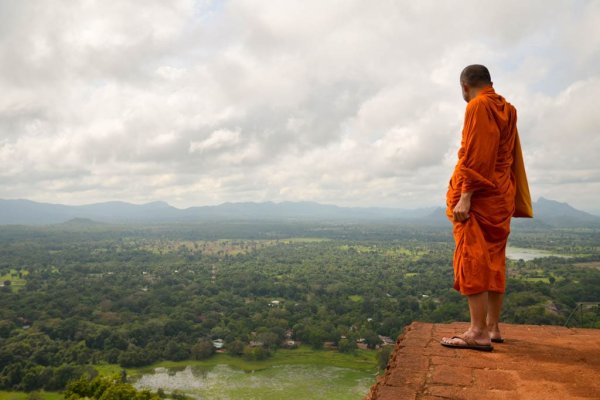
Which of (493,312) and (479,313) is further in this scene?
(493,312)

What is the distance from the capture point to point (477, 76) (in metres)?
3.71

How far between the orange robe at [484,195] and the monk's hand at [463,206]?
0.05m

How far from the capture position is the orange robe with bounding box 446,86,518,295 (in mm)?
3377

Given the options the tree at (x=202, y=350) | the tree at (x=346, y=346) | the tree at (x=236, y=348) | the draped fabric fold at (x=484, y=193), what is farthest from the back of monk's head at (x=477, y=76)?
the tree at (x=202, y=350)

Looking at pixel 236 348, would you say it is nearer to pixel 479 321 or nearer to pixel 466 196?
pixel 479 321

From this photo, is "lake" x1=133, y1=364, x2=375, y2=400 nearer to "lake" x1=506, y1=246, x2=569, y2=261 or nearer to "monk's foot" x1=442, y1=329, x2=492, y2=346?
"monk's foot" x1=442, y1=329, x2=492, y2=346

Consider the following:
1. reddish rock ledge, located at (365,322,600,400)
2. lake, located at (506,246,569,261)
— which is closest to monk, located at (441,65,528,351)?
reddish rock ledge, located at (365,322,600,400)

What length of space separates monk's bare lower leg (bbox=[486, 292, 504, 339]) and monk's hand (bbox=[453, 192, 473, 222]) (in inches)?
30.3

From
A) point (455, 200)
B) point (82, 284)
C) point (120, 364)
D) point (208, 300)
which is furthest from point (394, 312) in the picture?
point (82, 284)

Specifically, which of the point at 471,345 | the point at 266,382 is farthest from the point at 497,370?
the point at 266,382

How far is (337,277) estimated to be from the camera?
67000 millimetres

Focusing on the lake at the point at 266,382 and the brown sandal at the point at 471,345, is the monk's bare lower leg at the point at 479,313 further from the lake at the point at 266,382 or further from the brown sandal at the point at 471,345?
the lake at the point at 266,382

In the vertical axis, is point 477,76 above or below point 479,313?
above

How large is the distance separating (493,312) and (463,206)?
102cm
